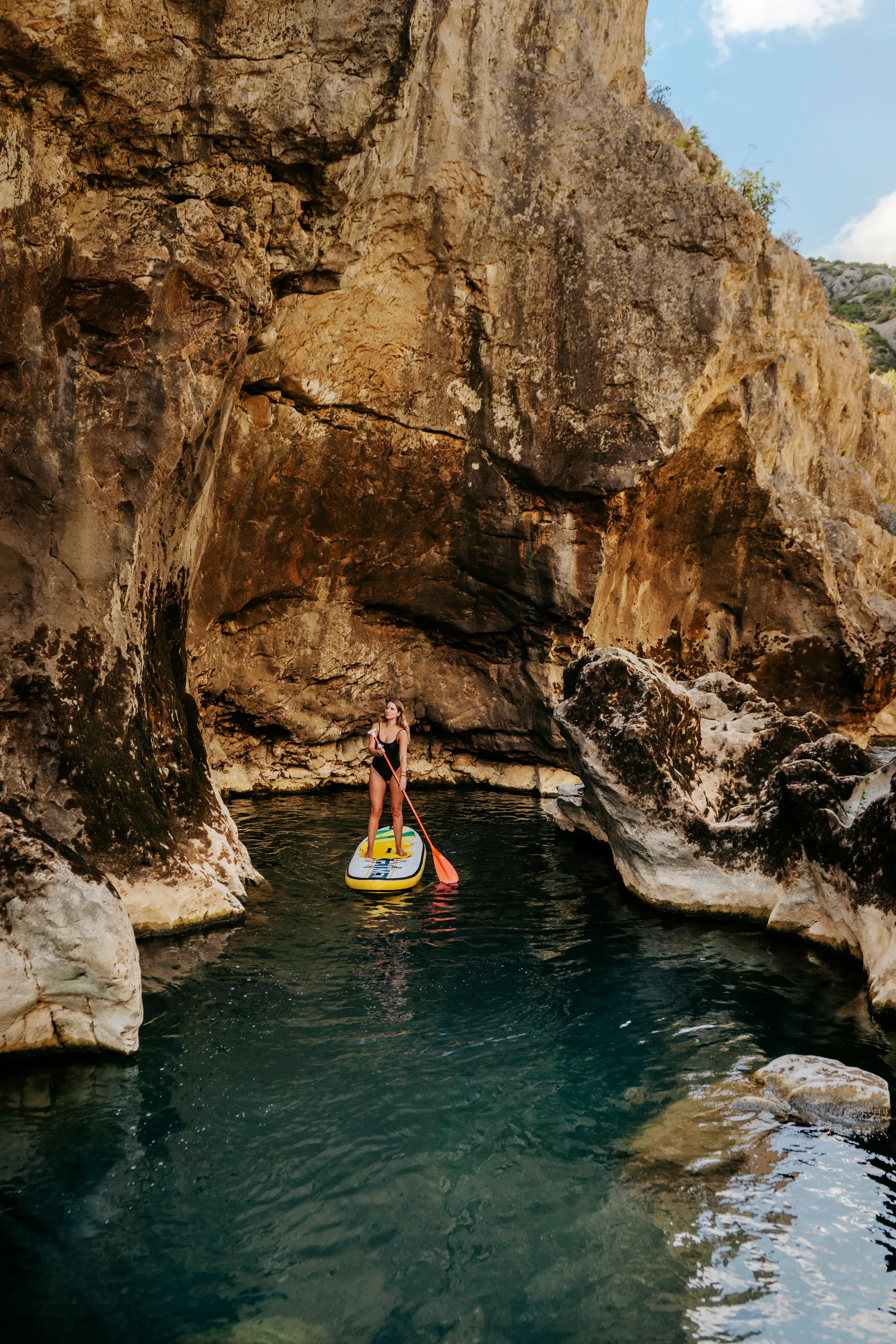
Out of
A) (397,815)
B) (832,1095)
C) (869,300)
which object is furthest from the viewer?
(869,300)

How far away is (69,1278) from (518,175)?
15718 millimetres

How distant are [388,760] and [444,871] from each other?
1.50m

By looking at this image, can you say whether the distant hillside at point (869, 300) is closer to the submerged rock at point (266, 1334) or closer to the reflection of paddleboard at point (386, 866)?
the reflection of paddleboard at point (386, 866)

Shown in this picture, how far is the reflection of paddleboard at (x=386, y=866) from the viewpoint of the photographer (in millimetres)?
10641

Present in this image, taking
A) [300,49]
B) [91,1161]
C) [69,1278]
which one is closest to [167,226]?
[300,49]

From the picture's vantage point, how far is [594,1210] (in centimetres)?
504

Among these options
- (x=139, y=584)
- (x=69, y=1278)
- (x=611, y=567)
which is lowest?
(x=69, y=1278)

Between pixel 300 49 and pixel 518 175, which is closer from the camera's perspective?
pixel 300 49

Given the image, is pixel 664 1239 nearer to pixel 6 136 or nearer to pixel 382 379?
pixel 6 136

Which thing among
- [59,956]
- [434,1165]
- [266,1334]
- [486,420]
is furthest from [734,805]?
[486,420]

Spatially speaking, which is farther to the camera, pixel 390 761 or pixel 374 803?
pixel 390 761

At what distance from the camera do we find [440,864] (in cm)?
1130

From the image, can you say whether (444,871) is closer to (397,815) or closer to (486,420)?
(397,815)

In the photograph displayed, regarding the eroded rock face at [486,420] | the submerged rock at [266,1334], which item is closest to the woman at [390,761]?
the eroded rock face at [486,420]
